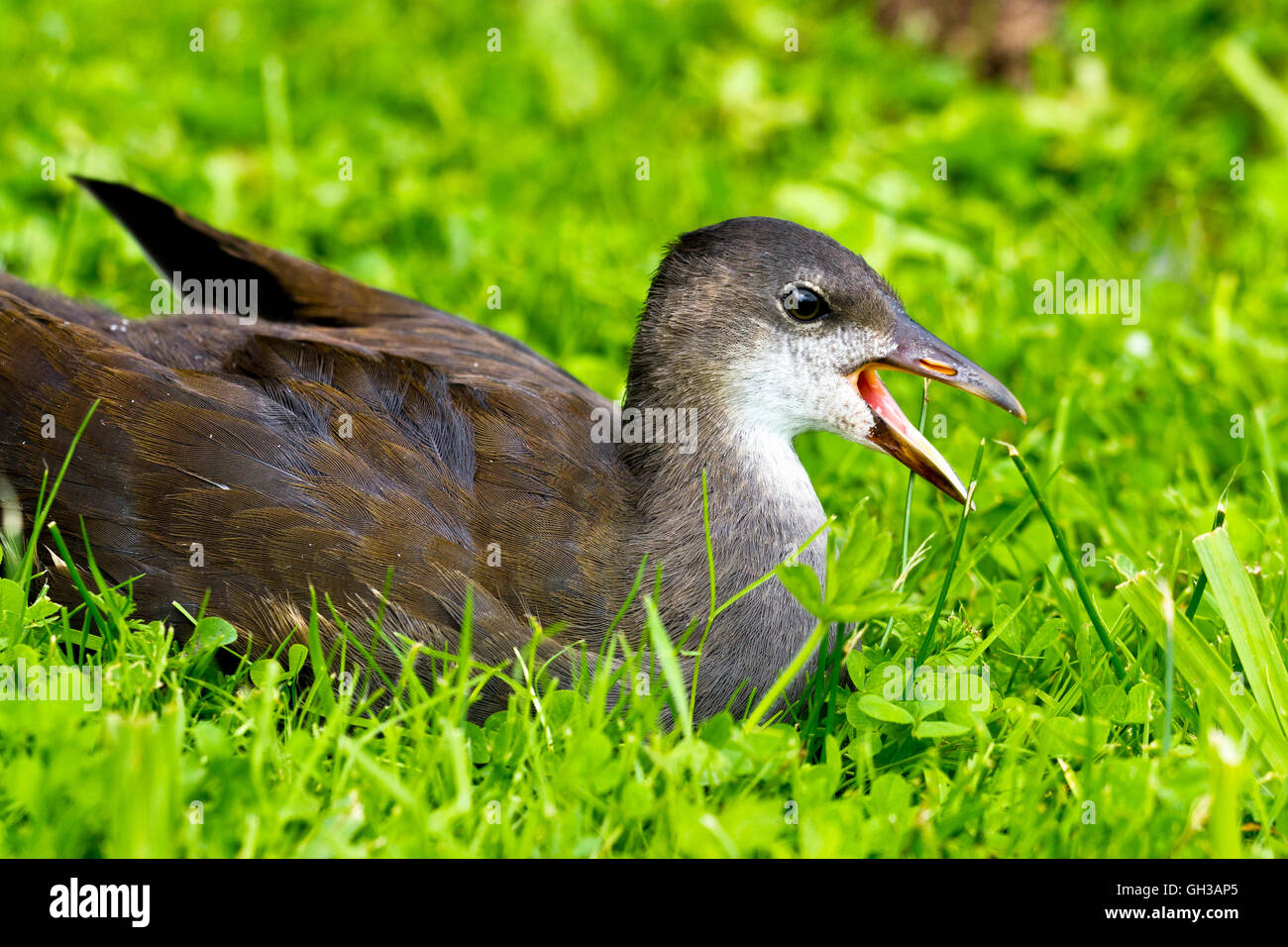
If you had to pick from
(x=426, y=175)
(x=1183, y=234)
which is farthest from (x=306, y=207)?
(x=1183, y=234)

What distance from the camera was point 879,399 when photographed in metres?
3.18

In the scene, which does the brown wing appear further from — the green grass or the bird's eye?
the bird's eye

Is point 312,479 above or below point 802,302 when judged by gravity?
below

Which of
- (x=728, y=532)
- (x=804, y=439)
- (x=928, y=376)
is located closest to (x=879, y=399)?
(x=928, y=376)

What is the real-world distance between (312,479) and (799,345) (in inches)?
41.5

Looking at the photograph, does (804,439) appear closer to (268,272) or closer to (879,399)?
(879,399)

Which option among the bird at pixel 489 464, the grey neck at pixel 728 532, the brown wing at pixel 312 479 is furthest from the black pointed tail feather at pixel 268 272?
the grey neck at pixel 728 532

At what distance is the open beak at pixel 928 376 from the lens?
3062 millimetres

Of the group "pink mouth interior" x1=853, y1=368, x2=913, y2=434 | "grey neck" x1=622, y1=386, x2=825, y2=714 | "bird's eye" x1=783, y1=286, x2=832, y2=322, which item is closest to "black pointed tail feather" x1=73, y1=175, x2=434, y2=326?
"grey neck" x1=622, y1=386, x2=825, y2=714

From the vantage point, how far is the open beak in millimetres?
3062

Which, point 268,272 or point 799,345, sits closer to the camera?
point 799,345
